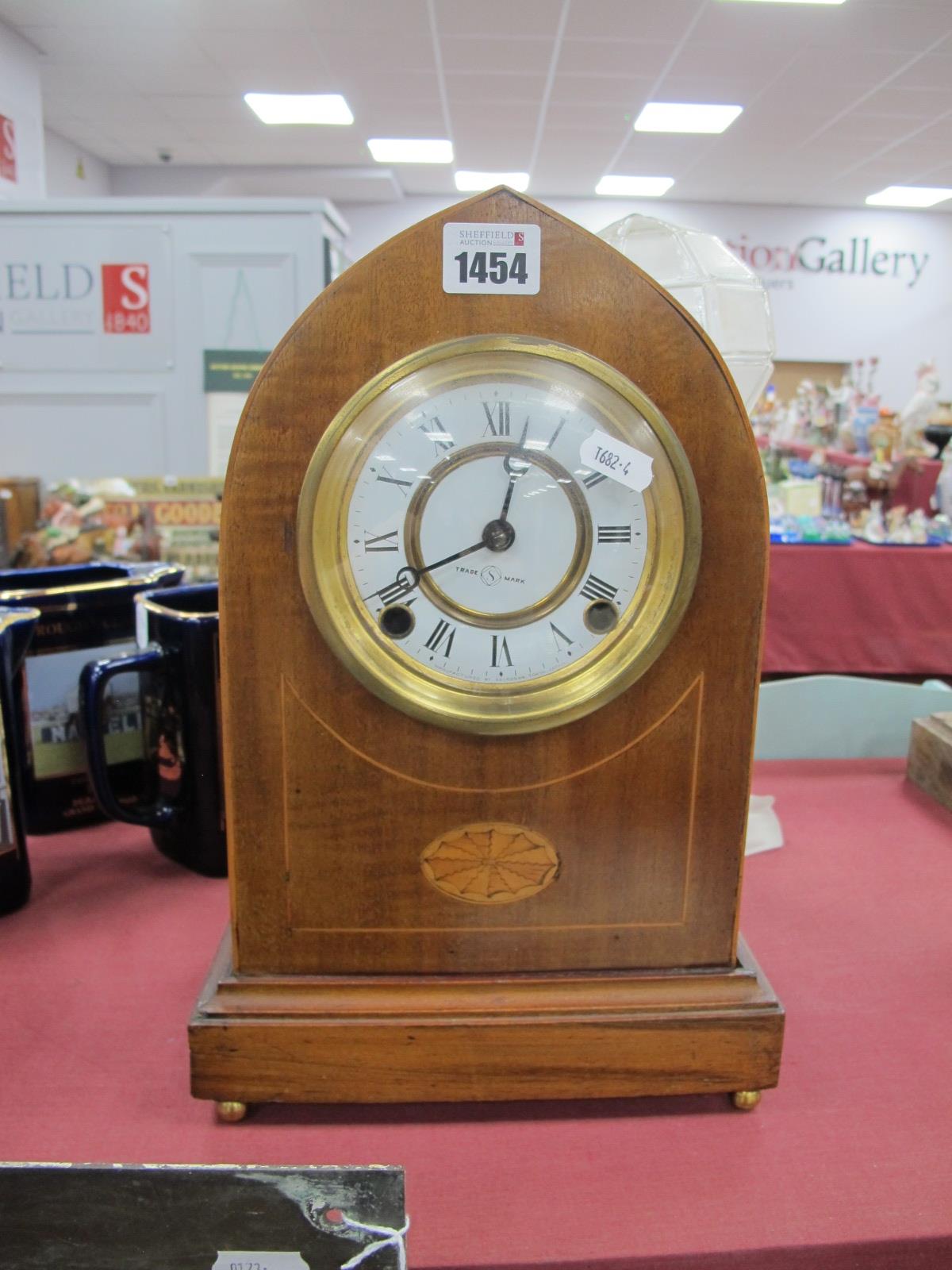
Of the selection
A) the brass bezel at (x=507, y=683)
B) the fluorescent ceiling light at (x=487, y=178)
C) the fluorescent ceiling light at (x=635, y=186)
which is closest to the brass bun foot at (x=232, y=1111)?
the brass bezel at (x=507, y=683)

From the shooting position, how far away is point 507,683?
0.59 meters

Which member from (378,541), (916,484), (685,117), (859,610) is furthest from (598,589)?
(685,117)

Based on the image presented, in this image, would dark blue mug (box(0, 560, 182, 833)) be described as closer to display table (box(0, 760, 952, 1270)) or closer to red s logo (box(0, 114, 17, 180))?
display table (box(0, 760, 952, 1270))

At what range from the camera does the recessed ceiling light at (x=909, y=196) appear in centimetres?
750

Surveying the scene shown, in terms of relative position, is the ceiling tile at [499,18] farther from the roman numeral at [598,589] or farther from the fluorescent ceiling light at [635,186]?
the roman numeral at [598,589]

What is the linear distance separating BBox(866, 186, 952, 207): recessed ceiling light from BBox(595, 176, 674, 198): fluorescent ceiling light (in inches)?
65.4

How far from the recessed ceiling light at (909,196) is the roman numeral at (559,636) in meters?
8.21

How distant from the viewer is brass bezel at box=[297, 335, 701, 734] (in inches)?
22.1

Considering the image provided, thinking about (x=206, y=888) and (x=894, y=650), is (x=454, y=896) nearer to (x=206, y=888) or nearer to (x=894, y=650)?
(x=206, y=888)

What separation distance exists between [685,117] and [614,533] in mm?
6045

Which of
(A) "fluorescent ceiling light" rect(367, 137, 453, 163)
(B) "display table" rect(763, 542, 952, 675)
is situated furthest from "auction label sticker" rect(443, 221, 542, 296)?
(A) "fluorescent ceiling light" rect(367, 137, 453, 163)

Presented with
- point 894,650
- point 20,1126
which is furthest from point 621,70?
point 20,1126

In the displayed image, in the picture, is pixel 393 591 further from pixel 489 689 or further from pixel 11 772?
pixel 11 772

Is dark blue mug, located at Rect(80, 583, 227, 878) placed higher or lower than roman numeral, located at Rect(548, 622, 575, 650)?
lower
